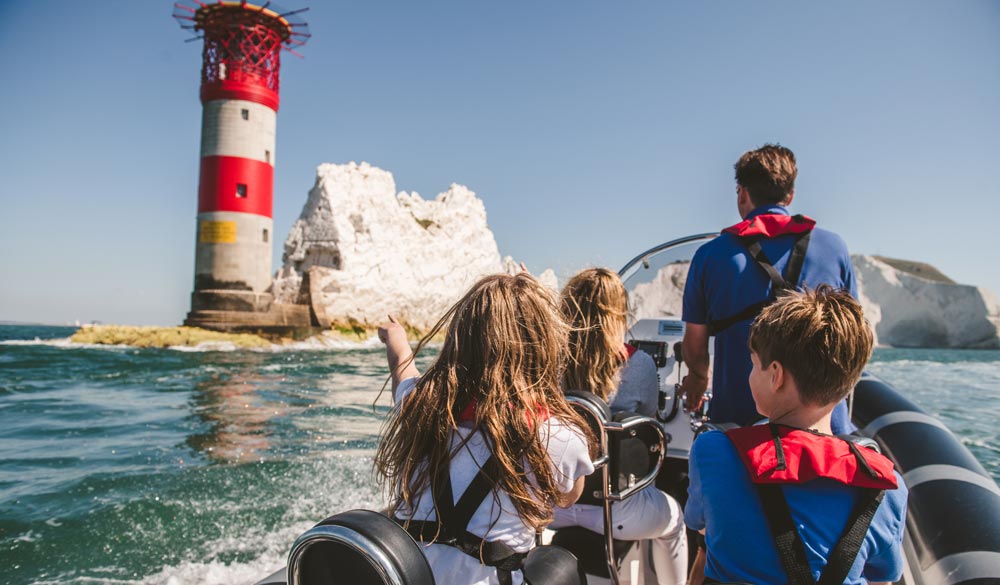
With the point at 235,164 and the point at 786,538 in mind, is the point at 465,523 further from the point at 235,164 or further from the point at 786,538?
the point at 235,164

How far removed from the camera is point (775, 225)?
6.86 feet

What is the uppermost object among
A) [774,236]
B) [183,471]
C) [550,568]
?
[774,236]

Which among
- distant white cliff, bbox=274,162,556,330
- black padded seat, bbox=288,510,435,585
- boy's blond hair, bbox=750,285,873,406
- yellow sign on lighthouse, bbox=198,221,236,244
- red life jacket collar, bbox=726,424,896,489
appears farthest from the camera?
distant white cliff, bbox=274,162,556,330

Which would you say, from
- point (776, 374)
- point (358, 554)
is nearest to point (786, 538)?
point (776, 374)

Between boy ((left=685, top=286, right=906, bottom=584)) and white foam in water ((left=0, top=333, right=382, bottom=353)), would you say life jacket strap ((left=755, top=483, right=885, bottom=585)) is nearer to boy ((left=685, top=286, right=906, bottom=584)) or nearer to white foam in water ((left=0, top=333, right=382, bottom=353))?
boy ((left=685, top=286, right=906, bottom=584))

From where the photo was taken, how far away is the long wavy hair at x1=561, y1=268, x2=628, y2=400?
2268 millimetres

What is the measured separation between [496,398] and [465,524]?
300 mm

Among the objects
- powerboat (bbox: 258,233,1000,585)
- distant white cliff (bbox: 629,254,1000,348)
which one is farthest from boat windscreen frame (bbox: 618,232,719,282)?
Answer: distant white cliff (bbox: 629,254,1000,348)

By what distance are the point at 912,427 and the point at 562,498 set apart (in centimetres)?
259

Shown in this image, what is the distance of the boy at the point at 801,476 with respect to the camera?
46.5 inches

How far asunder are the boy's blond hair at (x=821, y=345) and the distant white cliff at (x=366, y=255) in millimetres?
31984

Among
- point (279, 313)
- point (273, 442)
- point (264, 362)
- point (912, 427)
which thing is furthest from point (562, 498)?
point (279, 313)

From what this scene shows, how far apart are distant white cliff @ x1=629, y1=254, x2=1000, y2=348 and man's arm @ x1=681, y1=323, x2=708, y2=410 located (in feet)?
180

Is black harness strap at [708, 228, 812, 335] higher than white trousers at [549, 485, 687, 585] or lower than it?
higher
